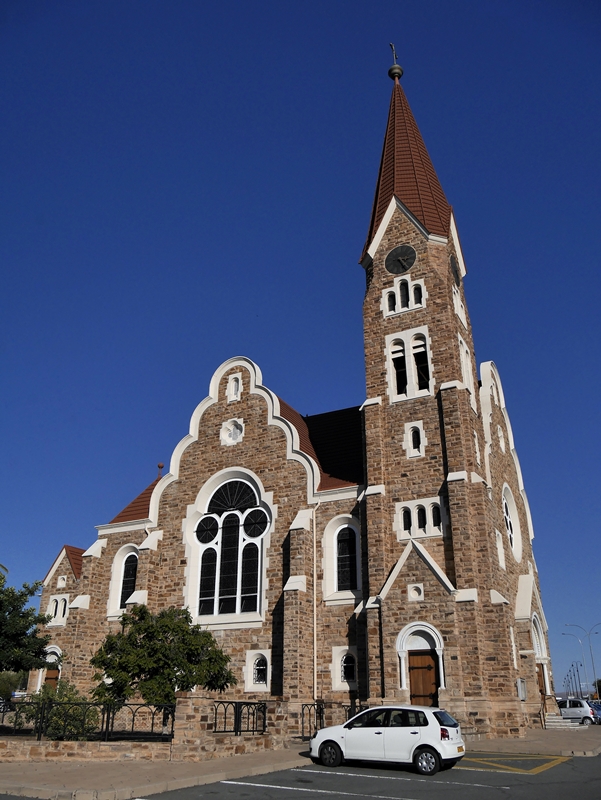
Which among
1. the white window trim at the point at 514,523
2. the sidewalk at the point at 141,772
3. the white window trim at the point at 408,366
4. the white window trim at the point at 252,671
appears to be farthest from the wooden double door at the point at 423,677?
the white window trim at the point at 408,366

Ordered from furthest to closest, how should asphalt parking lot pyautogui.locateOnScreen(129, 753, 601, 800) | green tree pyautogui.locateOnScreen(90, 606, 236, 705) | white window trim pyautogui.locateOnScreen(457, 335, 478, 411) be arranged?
white window trim pyautogui.locateOnScreen(457, 335, 478, 411) < green tree pyautogui.locateOnScreen(90, 606, 236, 705) < asphalt parking lot pyautogui.locateOnScreen(129, 753, 601, 800)

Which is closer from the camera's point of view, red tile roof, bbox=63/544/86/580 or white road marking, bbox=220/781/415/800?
white road marking, bbox=220/781/415/800

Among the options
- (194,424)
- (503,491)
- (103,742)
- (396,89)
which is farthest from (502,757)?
(396,89)

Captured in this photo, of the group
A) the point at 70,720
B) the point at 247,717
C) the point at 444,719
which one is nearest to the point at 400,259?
the point at 247,717

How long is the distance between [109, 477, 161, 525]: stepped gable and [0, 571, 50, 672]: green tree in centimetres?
772

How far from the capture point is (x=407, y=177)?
32719 millimetres

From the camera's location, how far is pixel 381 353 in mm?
28016

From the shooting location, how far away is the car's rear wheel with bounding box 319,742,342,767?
49.5 feet

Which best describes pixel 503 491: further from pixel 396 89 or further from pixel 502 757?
pixel 396 89

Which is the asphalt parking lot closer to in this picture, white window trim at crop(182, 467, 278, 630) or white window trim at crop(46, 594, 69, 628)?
white window trim at crop(182, 467, 278, 630)

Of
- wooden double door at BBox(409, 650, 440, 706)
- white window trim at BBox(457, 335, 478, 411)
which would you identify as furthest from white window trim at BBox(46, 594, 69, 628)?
white window trim at BBox(457, 335, 478, 411)

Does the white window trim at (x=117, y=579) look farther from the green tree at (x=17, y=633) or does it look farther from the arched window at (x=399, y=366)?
the arched window at (x=399, y=366)

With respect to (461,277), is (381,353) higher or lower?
lower

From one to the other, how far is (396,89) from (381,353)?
61.8 feet
